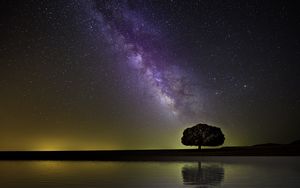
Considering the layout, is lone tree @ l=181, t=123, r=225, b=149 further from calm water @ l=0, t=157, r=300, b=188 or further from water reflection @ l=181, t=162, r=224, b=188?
water reflection @ l=181, t=162, r=224, b=188

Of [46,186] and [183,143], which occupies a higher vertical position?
[183,143]

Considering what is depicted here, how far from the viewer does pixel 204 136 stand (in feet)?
310

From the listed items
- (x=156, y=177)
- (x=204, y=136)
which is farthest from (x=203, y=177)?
(x=204, y=136)

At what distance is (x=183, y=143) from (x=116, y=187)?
3110 inches

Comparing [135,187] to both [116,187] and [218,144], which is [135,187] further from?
[218,144]

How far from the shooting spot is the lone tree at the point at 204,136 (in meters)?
94.1

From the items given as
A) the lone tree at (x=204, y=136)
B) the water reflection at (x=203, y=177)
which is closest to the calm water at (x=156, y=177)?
the water reflection at (x=203, y=177)

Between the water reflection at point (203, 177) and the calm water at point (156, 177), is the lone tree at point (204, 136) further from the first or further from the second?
the water reflection at point (203, 177)

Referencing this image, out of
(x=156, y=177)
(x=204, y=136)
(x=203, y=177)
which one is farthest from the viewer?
(x=204, y=136)

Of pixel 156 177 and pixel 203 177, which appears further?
pixel 156 177

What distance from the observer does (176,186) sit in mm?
18938

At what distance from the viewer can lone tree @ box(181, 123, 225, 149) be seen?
94.1 metres

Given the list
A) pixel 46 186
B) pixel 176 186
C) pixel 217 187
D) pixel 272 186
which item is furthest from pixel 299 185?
pixel 46 186

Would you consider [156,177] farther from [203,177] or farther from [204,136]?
[204,136]
